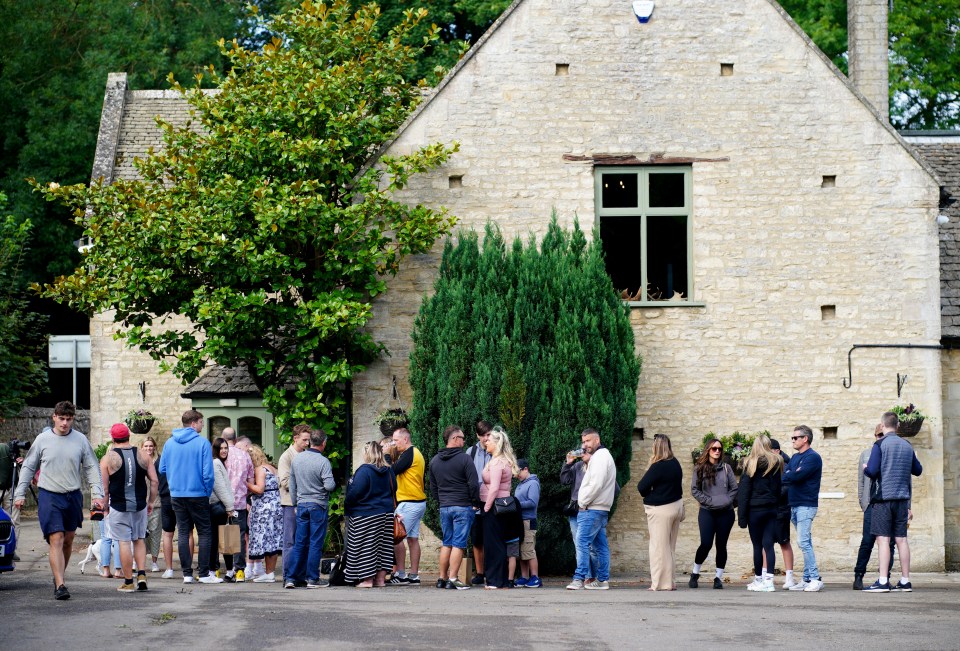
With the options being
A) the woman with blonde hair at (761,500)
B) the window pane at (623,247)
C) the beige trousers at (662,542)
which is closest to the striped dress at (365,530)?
the beige trousers at (662,542)

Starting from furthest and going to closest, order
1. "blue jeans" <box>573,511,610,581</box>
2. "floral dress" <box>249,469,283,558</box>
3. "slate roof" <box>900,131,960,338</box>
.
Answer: "slate roof" <box>900,131,960,338</box> < "floral dress" <box>249,469,283,558</box> < "blue jeans" <box>573,511,610,581</box>

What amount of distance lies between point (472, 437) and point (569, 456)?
1584 millimetres

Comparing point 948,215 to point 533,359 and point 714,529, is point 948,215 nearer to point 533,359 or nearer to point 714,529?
point 533,359

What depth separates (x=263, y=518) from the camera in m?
15.8

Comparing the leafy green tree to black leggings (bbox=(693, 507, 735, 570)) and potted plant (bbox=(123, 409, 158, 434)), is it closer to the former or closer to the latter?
potted plant (bbox=(123, 409, 158, 434))

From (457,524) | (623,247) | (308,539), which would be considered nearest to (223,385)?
(308,539)

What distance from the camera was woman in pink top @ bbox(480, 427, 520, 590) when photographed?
15.2 m

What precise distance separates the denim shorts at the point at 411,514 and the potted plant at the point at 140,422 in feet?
24.0

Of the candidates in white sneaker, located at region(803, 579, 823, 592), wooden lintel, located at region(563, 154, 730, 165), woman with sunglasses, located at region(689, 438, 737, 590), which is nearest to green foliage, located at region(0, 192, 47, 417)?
wooden lintel, located at region(563, 154, 730, 165)

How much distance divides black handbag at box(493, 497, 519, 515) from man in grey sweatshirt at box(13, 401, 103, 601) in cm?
433

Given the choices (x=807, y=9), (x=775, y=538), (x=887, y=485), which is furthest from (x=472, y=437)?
(x=807, y=9)

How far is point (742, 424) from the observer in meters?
17.9

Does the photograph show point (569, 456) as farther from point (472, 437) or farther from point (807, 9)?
point (807, 9)

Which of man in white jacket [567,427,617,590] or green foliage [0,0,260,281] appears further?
green foliage [0,0,260,281]
